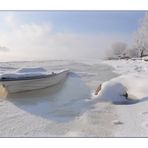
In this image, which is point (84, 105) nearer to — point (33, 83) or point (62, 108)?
point (62, 108)

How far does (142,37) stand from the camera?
8.87ft

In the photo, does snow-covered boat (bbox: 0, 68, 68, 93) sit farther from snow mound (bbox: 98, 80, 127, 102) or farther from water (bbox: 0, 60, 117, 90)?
snow mound (bbox: 98, 80, 127, 102)

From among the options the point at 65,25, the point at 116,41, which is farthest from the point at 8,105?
the point at 116,41

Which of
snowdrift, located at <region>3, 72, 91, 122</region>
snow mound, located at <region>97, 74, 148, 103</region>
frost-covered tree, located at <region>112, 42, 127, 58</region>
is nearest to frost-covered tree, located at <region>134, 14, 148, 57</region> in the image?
Answer: frost-covered tree, located at <region>112, 42, 127, 58</region>

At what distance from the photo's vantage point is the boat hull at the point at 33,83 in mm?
2619

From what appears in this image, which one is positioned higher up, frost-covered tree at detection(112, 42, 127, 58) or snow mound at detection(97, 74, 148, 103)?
frost-covered tree at detection(112, 42, 127, 58)

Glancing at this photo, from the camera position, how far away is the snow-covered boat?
262 cm

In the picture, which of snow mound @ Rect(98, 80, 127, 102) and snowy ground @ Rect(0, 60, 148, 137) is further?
snow mound @ Rect(98, 80, 127, 102)

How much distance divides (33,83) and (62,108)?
296mm

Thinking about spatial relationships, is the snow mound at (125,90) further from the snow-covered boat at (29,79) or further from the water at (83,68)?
the snow-covered boat at (29,79)

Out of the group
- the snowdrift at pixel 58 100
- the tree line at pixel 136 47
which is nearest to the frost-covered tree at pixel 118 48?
the tree line at pixel 136 47

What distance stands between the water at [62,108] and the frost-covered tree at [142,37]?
281mm

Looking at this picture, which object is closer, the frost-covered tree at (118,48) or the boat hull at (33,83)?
the boat hull at (33,83)
